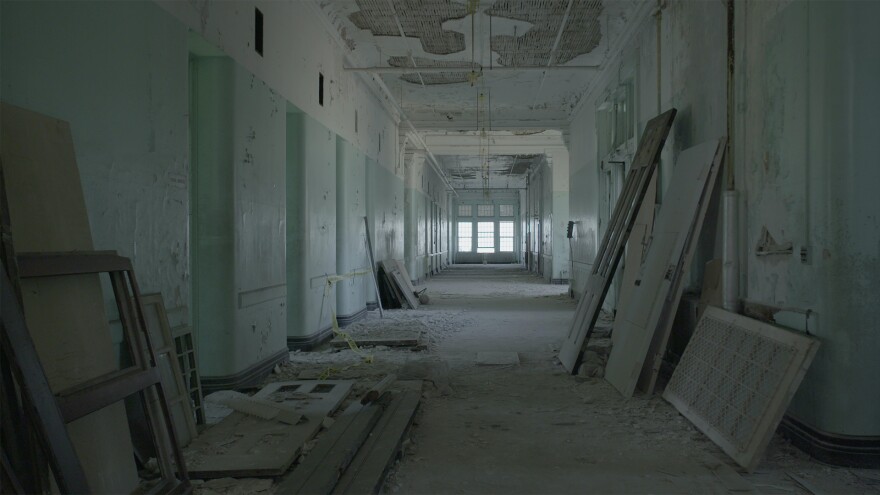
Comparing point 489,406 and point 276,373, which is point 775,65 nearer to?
point 489,406

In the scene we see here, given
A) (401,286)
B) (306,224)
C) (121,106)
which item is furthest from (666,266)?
(401,286)

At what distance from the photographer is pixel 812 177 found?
3152 millimetres

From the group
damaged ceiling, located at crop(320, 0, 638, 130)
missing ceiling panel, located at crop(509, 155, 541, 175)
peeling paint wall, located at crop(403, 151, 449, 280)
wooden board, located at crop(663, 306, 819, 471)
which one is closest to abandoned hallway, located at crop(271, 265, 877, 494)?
wooden board, located at crop(663, 306, 819, 471)

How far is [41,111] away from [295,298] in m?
3.99

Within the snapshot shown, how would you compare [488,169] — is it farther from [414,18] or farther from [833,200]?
[833,200]

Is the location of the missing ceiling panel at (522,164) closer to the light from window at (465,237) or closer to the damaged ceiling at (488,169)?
the damaged ceiling at (488,169)

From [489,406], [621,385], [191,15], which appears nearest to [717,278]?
[621,385]

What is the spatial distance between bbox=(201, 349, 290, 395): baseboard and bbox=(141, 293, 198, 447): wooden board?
1.06m

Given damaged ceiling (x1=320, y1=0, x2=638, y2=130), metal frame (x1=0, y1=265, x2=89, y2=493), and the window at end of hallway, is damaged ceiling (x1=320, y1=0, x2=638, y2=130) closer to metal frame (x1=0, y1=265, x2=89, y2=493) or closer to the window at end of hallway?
metal frame (x1=0, y1=265, x2=89, y2=493)

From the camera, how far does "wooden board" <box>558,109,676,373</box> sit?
→ 545 cm

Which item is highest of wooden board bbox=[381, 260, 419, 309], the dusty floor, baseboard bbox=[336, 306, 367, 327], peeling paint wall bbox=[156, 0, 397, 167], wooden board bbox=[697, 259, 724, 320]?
peeling paint wall bbox=[156, 0, 397, 167]

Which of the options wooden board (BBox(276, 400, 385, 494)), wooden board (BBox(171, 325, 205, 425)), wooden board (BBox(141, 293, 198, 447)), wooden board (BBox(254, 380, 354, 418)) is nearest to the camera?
wooden board (BBox(276, 400, 385, 494))

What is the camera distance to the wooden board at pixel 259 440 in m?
2.92

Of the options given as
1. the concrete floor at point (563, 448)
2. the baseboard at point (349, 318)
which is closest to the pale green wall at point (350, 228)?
the baseboard at point (349, 318)
